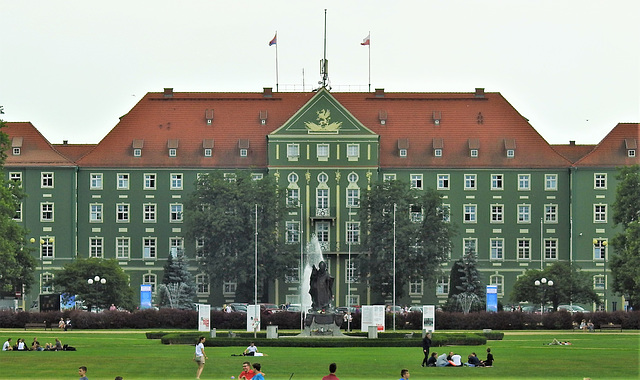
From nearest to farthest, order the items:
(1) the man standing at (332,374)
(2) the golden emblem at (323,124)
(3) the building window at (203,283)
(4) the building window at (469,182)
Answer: (1) the man standing at (332,374) < (2) the golden emblem at (323,124) < (3) the building window at (203,283) < (4) the building window at (469,182)

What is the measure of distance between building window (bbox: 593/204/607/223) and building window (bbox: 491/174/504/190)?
7.65m

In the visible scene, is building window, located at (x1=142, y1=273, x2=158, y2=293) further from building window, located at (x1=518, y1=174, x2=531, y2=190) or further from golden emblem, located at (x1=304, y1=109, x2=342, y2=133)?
building window, located at (x1=518, y1=174, x2=531, y2=190)

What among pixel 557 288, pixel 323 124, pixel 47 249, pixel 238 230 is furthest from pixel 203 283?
pixel 557 288

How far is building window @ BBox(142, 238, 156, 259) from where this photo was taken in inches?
5960

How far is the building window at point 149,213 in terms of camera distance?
498 feet

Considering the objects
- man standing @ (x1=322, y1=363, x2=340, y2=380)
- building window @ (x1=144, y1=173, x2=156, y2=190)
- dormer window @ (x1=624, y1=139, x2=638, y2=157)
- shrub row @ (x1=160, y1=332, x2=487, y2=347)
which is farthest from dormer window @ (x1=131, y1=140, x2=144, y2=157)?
man standing @ (x1=322, y1=363, x2=340, y2=380)

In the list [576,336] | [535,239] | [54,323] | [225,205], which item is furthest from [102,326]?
[535,239]

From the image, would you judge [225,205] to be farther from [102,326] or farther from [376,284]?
[102,326]

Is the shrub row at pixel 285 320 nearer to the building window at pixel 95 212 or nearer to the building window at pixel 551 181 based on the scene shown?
the building window at pixel 95 212

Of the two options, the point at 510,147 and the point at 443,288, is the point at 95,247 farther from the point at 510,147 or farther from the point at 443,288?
the point at 510,147

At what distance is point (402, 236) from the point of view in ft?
456

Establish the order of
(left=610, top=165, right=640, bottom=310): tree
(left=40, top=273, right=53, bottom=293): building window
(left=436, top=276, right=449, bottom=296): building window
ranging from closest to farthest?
(left=610, top=165, right=640, bottom=310): tree, (left=40, top=273, right=53, bottom=293): building window, (left=436, top=276, right=449, bottom=296): building window

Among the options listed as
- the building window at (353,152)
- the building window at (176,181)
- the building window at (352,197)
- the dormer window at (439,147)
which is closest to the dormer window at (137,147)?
the building window at (176,181)

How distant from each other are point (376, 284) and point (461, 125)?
Answer: 1925cm
